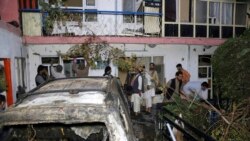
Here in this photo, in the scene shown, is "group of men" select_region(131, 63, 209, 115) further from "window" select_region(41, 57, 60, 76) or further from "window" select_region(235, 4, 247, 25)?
"window" select_region(235, 4, 247, 25)

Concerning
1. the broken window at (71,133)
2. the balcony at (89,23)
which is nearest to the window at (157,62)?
the balcony at (89,23)

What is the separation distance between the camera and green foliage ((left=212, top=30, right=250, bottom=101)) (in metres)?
7.74

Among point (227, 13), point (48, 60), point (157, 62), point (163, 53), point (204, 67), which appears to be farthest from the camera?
point (227, 13)

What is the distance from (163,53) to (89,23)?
353 cm

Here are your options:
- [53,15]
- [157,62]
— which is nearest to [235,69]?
[157,62]

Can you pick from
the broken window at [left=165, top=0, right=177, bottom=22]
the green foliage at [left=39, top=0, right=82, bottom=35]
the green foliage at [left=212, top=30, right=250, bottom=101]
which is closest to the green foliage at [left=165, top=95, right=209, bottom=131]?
the green foliage at [left=212, top=30, right=250, bottom=101]

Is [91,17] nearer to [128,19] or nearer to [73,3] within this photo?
[73,3]

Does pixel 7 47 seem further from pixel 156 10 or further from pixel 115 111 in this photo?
pixel 156 10

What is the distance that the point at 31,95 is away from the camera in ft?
11.2

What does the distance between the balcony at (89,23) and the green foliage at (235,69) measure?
441cm

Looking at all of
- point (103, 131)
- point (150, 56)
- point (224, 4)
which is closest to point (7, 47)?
point (103, 131)

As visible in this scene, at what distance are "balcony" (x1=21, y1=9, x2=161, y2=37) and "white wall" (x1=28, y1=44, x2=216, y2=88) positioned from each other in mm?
578

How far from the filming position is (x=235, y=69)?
27.0 feet

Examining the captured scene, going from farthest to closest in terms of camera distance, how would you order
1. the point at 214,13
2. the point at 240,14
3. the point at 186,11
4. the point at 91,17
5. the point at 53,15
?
the point at 240,14
the point at 214,13
the point at 186,11
the point at 91,17
the point at 53,15
